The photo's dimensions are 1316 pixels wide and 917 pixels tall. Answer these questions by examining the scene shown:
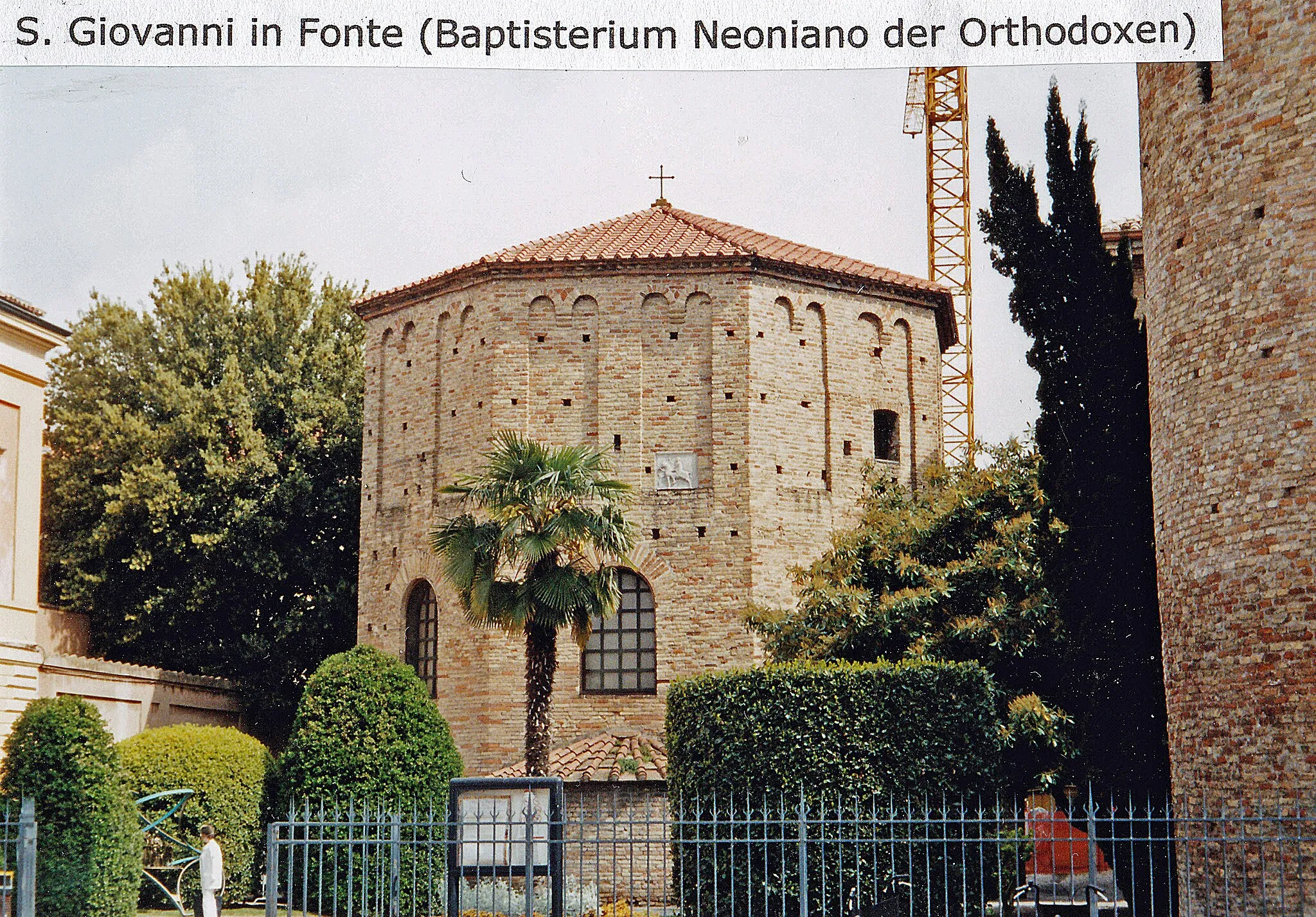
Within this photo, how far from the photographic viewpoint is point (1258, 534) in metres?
12.0

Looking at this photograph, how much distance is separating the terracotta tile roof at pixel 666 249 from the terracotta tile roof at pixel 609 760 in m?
8.27

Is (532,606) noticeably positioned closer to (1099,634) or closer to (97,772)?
(97,772)

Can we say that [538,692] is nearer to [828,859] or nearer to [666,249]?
[828,859]

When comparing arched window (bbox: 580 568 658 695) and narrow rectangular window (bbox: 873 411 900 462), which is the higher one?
narrow rectangular window (bbox: 873 411 900 462)

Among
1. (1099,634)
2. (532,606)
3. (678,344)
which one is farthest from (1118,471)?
(678,344)

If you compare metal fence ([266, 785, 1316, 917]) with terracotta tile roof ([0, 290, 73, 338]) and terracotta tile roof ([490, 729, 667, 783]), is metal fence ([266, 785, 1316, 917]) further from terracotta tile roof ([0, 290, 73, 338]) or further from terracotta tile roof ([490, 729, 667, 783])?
terracotta tile roof ([0, 290, 73, 338])

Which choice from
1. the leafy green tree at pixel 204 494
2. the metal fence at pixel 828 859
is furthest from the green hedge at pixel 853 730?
the leafy green tree at pixel 204 494

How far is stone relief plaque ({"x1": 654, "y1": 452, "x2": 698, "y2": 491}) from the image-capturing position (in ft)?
85.9

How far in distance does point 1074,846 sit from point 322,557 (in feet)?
53.5

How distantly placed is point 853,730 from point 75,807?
9.23 metres

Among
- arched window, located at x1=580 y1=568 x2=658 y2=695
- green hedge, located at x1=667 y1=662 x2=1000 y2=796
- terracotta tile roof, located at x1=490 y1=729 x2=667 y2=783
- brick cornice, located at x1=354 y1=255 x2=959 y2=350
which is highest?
brick cornice, located at x1=354 y1=255 x2=959 y2=350

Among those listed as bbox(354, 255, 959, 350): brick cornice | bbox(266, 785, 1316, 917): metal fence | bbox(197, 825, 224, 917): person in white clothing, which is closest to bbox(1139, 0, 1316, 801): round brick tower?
bbox(266, 785, 1316, 917): metal fence

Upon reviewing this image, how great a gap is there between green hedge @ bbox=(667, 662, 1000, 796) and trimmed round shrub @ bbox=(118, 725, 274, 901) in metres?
9.68

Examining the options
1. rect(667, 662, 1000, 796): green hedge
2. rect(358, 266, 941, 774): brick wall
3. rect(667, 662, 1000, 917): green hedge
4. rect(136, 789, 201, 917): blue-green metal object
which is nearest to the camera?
rect(667, 662, 1000, 917): green hedge
